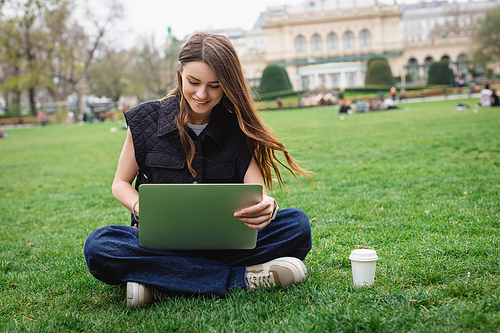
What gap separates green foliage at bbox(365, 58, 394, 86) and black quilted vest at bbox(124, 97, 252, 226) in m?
40.3

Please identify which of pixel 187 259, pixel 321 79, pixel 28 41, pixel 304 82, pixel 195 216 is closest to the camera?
pixel 195 216

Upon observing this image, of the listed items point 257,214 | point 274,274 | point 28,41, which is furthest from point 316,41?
point 257,214

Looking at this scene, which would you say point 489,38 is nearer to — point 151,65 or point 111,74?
point 151,65

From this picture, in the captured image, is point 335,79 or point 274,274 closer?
point 274,274

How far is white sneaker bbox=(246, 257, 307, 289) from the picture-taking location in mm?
2459

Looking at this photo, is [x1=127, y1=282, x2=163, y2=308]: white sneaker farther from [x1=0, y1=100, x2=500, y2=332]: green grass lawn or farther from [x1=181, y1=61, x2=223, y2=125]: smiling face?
[x1=181, y1=61, x2=223, y2=125]: smiling face

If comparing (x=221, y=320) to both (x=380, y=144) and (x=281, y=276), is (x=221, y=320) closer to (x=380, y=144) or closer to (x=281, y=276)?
(x=281, y=276)

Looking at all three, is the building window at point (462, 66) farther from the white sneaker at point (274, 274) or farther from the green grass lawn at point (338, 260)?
the white sneaker at point (274, 274)

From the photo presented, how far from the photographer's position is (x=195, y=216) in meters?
2.16

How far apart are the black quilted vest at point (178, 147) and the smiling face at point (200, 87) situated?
18cm

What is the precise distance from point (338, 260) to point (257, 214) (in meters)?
0.96

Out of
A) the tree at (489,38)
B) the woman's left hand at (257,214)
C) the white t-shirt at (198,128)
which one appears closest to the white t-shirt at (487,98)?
the white t-shirt at (198,128)

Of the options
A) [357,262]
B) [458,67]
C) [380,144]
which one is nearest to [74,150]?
[380,144]

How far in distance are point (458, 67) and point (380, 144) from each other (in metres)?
58.5
